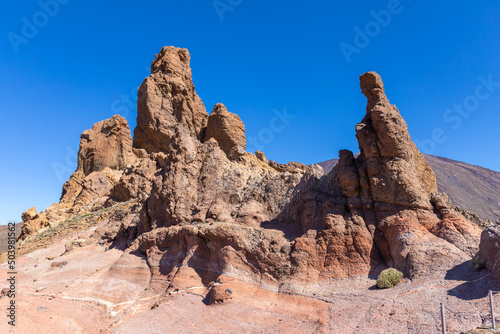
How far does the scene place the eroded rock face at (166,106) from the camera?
47.2 m

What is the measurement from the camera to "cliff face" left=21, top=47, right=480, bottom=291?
17281 millimetres

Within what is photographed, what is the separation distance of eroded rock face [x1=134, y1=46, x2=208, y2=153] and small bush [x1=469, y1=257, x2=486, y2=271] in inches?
1434

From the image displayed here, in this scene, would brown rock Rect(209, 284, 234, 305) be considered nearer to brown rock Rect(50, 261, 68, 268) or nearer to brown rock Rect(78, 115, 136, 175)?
brown rock Rect(50, 261, 68, 268)

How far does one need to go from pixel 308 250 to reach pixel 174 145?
42.1 feet

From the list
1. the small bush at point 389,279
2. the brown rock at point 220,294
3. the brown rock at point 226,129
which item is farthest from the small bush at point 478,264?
the brown rock at point 226,129

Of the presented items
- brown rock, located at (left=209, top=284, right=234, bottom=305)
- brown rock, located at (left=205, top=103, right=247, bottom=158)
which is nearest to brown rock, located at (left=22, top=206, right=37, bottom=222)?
brown rock, located at (left=205, top=103, right=247, bottom=158)

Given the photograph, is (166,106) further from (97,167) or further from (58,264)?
(58,264)

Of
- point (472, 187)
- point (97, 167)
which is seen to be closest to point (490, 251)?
point (97, 167)

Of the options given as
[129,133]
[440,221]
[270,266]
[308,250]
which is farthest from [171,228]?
[129,133]

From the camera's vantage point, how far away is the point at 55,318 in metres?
16.4

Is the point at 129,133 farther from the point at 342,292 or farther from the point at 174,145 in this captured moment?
the point at 342,292

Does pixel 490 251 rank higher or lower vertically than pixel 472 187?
lower

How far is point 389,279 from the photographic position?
1545cm

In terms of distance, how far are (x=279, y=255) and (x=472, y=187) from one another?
130 m
